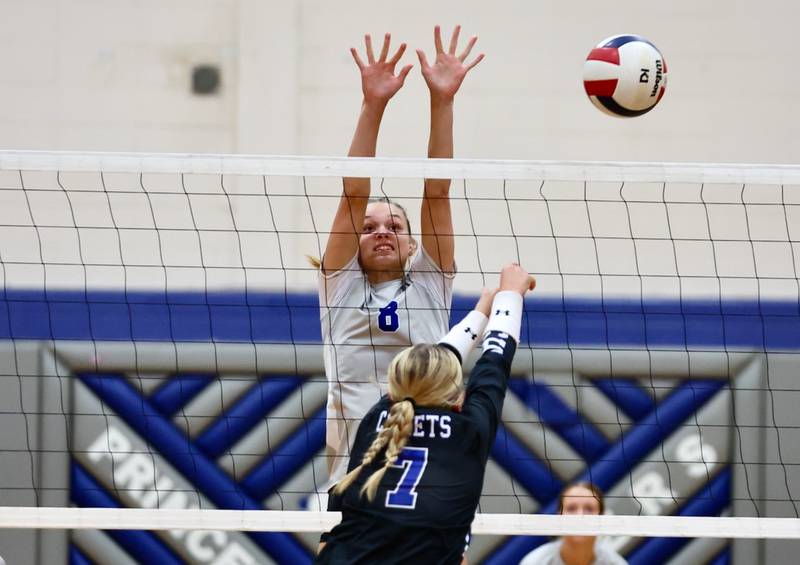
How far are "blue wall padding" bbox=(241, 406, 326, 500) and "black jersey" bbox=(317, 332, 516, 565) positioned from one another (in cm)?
354

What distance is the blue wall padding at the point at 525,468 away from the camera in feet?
23.1

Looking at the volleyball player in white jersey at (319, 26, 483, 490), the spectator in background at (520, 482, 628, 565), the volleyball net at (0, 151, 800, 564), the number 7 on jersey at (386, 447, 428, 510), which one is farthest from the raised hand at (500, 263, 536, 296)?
the volleyball net at (0, 151, 800, 564)

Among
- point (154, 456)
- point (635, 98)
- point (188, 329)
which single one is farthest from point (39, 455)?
point (635, 98)

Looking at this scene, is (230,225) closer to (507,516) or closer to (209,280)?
(209,280)

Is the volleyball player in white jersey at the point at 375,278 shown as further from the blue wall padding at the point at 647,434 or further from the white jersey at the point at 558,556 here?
the blue wall padding at the point at 647,434

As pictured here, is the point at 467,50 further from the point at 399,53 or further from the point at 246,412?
the point at 246,412

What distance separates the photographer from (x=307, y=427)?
7.04 metres

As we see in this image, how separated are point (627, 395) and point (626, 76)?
9.08ft

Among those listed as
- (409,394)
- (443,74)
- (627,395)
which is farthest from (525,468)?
(409,394)

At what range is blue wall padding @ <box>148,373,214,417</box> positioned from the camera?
707 cm

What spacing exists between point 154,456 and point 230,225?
1505 mm

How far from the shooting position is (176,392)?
707 cm

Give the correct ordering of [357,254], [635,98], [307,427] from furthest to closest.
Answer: [307,427] < [635,98] < [357,254]

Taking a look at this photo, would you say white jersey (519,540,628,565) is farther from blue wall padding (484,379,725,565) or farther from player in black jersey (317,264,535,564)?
player in black jersey (317,264,535,564)
